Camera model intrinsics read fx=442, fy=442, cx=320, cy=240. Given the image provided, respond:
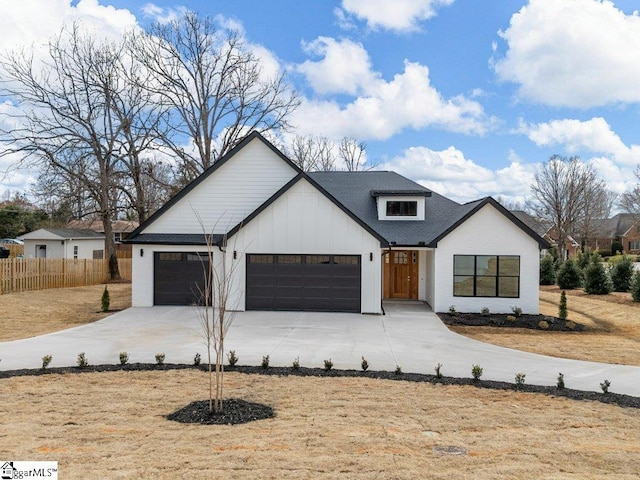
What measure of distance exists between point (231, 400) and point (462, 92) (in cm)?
1875

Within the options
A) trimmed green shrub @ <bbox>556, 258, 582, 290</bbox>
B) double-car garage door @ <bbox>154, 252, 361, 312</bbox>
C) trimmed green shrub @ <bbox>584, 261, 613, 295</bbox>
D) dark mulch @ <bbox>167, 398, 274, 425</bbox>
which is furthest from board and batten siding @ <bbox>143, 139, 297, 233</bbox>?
trimmed green shrub @ <bbox>556, 258, 582, 290</bbox>

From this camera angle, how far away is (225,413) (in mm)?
6691

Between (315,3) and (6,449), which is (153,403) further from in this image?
(315,3)

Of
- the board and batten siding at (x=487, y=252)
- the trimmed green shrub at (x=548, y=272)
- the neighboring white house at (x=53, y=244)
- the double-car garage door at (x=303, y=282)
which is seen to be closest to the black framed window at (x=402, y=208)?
the board and batten siding at (x=487, y=252)

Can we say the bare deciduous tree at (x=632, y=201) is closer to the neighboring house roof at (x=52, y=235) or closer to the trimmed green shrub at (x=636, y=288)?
the trimmed green shrub at (x=636, y=288)

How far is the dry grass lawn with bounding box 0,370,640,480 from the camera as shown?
4934mm

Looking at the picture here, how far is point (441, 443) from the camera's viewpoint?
5691 mm

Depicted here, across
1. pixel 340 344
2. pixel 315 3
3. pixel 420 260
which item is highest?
pixel 315 3

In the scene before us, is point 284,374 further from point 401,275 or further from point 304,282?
point 401,275

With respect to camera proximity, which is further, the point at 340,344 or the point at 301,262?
the point at 301,262

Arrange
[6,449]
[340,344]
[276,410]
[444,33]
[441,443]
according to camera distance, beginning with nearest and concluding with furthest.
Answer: [6,449] < [441,443] < [276,410] < [340,344] < [444,33]

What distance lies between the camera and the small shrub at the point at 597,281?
24578mm

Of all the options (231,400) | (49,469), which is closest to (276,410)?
(231,400)

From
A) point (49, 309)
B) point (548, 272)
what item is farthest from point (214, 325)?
point (548, 272)
